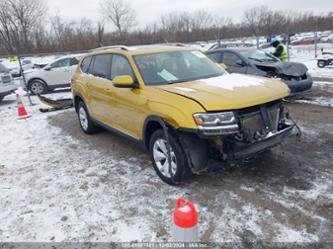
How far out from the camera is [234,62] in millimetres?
8406

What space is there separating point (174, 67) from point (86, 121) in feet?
9.27

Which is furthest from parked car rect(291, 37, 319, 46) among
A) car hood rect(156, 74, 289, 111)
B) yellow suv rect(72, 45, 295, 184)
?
car hood rect(156, 74, 289, 111)

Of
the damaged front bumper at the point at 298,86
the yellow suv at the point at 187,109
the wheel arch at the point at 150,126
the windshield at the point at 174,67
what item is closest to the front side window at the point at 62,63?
the yellow suv at the point at 187,109

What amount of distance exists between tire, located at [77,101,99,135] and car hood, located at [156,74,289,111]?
2841 mm

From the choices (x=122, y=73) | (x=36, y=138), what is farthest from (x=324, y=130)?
(x=36, y=138)

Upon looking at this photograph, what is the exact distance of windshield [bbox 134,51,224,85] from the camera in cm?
418

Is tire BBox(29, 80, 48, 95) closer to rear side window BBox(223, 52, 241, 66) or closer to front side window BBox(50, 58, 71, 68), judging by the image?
front side window BBox(50, 58, 71, 68)

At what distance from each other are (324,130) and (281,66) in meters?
2.93

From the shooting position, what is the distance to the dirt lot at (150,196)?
9.77 feet

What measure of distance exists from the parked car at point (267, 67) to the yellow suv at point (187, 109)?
11.6 feet

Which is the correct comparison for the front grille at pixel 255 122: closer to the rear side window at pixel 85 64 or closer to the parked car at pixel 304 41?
the rear side window at pixel 85 64

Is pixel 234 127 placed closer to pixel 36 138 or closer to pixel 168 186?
pixel 168 186

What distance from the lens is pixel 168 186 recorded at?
387 centimetres

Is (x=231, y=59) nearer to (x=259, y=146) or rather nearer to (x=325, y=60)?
(x=259, y=146)
